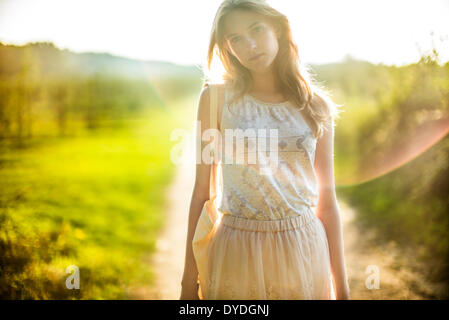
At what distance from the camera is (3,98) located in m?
3.63

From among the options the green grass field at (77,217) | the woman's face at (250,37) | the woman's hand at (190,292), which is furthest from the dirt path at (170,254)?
the woman's face at (250,37)

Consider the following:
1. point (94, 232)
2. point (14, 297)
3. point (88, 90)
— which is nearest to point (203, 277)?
point (14, 297)

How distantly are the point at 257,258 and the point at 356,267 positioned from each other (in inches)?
143

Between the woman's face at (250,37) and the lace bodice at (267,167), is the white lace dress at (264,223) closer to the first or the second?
the lace bodice at (267,167)

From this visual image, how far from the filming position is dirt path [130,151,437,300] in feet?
12.6

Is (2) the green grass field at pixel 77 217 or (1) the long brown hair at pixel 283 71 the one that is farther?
(2) the green grass field at pixel 77 217

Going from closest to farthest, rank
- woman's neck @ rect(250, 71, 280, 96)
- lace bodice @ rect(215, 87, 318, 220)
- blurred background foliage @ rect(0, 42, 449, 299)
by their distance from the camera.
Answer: lace bodice @ rect(215, 87, 318, 220)
woman's neck @ rect(250, 71, 280, 96)
blurred background foliage @ rect(0, 42, 449, 299)

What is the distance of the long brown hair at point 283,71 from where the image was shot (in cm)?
163

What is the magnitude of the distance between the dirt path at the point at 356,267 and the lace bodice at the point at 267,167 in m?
2.73

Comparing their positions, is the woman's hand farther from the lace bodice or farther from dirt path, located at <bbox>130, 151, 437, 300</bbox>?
dirt path, located at <bbox>130, 151, 437, 300</bbox>

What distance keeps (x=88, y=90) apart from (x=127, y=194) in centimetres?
674

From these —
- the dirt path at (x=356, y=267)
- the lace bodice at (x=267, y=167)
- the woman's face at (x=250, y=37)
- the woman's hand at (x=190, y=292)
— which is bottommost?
the dirt path at (x=356, y=267)

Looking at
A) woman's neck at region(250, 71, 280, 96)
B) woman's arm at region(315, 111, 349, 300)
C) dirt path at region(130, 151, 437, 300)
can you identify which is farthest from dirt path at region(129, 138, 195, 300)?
woman's neck at region(250, 71, 280, 96)

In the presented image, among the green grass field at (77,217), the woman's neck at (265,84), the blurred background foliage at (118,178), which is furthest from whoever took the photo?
the blurred background foliage at (118,178)
